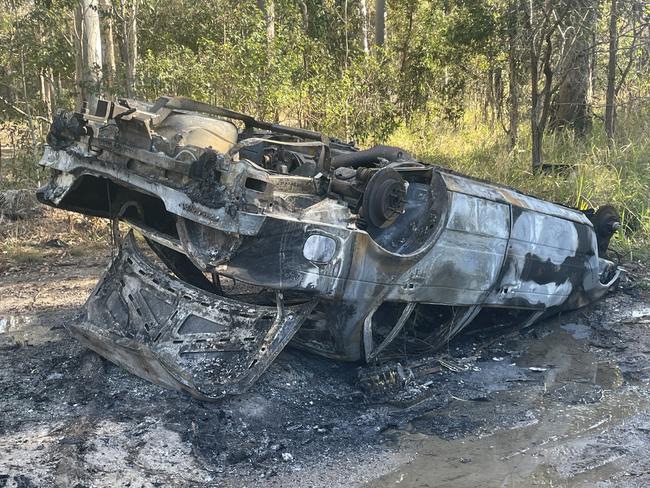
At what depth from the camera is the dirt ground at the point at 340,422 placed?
3096mm

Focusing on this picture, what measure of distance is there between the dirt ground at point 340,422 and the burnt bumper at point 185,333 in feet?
0.56

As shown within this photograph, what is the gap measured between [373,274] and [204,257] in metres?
0.95

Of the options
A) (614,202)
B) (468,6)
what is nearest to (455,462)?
(614,202)

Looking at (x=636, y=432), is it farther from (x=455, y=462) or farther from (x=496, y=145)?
(x=496, y=145)

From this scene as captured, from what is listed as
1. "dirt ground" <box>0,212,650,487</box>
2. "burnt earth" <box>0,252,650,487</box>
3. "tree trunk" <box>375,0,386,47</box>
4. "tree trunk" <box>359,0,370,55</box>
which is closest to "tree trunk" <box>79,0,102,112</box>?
"dirt ground" <box>0,212,650,487</box>

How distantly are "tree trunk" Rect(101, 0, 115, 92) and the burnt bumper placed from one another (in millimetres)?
7371

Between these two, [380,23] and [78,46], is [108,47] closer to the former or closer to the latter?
[78,46]

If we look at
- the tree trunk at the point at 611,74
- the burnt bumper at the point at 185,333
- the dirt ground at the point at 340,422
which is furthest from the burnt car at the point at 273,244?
the tree trunk at the point at 611,74

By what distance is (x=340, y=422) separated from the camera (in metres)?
3.67

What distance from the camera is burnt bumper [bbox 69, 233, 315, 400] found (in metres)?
3.57

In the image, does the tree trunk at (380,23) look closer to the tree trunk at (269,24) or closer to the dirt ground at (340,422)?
the tree trunk at (269,24)

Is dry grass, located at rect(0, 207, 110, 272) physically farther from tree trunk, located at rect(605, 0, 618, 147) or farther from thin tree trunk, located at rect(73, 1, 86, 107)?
tree trunk, located at rect(605, 0, 618, 147)

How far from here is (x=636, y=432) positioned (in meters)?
3.58

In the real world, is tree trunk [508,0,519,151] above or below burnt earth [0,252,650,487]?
above
